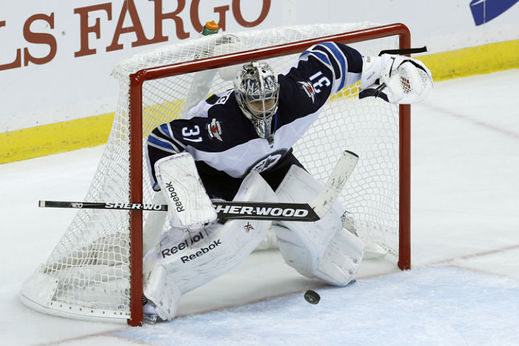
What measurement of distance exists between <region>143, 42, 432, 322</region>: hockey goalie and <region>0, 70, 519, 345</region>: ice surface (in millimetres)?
141

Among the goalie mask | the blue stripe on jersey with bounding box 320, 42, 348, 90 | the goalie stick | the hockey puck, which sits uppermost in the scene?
the blue stripe on jersey with bounding box 320, 42, 348, 90

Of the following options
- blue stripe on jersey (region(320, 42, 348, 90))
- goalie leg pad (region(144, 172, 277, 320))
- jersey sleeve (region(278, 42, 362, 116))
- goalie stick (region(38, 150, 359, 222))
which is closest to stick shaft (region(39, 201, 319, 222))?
goalie stick (region(38, 150, 359, 222))

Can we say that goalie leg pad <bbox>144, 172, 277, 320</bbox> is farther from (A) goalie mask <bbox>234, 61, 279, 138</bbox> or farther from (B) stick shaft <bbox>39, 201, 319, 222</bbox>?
(A) goalie mask <bbox>234, 61, 279, 138</bbox>

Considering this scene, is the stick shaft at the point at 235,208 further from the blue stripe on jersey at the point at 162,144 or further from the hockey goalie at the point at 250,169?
the blue stripe on jersey at the point at 162,144

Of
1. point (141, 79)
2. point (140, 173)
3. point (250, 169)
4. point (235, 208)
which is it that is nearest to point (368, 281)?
point (250, 169)

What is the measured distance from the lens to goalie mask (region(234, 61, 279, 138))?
13.0ft

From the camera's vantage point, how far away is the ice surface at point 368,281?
403 cm

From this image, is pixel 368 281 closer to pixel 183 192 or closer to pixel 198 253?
pixel 198 253

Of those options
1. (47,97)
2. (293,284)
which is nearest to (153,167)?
(293,284)

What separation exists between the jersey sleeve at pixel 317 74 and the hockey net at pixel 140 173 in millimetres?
71

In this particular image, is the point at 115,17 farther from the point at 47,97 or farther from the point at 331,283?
the point at 331,283

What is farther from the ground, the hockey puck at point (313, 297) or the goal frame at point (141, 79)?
the goal frame at point (141, 79)

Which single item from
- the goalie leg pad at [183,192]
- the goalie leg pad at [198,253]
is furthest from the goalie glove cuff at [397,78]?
the goalie leg pad at [183,192]

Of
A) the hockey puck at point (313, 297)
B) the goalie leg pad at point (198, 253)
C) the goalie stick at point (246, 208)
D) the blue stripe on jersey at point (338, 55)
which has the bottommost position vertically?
the hockey puck at point (313, 297)
